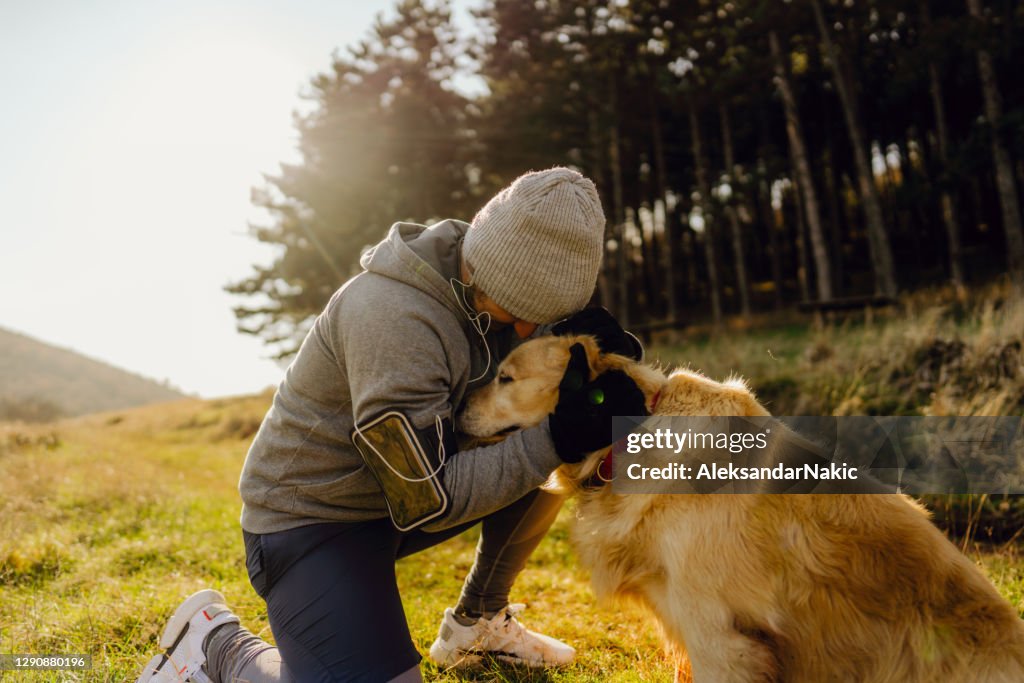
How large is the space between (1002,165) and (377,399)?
630 inches

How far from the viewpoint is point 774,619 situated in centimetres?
210

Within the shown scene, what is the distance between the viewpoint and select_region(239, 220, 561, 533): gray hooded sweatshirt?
224 centimetres

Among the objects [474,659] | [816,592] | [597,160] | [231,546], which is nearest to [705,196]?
[597,160]

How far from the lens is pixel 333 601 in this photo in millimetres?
2291

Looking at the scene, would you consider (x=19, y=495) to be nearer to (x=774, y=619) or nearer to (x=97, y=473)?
(x=97, y=473)

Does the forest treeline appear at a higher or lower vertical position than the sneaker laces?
higher

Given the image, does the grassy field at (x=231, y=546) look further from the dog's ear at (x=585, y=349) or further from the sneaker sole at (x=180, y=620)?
the dog's ear at (x=585, y=349)

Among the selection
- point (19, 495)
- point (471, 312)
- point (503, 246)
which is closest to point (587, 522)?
point (471, 312)

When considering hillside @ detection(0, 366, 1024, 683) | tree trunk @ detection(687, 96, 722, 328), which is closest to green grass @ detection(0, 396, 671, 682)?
hillside @ detection(0, 366, 1024, 683)

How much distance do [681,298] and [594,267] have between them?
2609cm

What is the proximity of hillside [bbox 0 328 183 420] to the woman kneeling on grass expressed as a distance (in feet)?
139

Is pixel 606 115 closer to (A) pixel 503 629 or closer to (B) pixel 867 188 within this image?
(B) pixel 867 188

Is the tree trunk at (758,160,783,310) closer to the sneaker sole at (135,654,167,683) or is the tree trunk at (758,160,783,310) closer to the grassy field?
the grassy field

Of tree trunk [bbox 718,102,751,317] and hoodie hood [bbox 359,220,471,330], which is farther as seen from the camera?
tree trunk [bbox 718,102,751,317]
